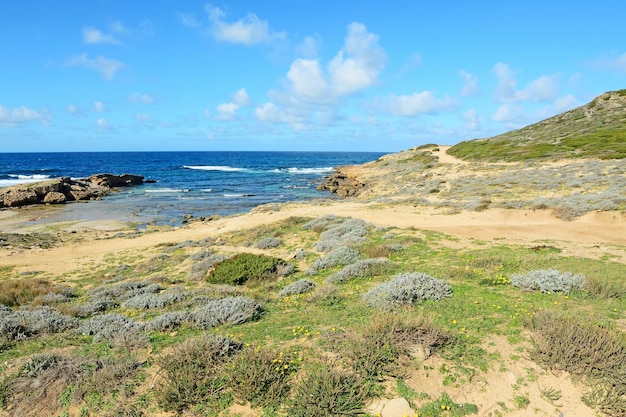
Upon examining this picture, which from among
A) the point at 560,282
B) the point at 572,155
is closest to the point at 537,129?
the point at 572,155

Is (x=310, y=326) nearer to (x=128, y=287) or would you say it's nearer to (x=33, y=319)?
(x=33, y=319)

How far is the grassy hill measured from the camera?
47.8 metres

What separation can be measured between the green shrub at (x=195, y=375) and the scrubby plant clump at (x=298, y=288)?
464 cm

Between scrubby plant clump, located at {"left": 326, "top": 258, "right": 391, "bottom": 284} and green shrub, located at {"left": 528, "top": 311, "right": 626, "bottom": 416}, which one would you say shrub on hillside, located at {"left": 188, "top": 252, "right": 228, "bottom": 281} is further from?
green shrub, located at {"left": 528, "top": 311, "right": 626, "bottom": 416}

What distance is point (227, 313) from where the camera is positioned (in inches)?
378

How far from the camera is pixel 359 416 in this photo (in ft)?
18.6

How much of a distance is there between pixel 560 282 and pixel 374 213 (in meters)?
19.0

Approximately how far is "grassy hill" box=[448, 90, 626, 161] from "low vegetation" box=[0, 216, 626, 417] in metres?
42.1

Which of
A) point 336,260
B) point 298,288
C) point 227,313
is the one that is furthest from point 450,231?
point 227,313

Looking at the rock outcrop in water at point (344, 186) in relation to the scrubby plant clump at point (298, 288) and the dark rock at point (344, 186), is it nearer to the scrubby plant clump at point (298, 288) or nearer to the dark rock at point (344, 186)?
the dark rock at point (344, 186)

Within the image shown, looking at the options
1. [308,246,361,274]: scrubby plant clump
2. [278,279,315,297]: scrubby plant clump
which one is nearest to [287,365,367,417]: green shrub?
[278,279,315,297]: scrubby plant clump

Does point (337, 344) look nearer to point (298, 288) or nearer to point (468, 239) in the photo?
point (298, 288)

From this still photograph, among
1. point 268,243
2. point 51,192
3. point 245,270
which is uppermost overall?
point 245,270

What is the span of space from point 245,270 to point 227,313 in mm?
5270
